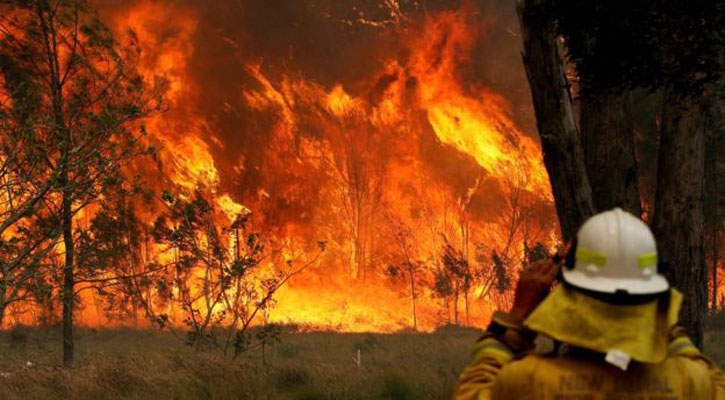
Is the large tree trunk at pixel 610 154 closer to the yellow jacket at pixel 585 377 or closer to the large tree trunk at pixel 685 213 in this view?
the large tree trunk at pixel 685 213

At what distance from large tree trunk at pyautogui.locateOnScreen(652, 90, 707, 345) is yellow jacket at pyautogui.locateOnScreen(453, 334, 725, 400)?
4.39 m

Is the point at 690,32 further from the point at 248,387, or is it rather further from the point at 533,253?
the point at 533,253

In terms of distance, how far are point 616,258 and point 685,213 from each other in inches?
189

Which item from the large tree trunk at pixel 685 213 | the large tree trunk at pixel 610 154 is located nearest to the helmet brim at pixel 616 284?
the large tree trunk at pixel 610 154

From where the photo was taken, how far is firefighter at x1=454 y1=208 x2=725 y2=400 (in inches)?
76.5

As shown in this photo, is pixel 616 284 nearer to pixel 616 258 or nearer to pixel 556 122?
pixel 616 258

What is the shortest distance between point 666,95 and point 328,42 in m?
48.1

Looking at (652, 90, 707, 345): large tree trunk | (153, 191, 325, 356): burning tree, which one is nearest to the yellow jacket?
(652, 90, 707, 345): large tree trunk

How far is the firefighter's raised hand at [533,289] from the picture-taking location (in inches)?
87.0

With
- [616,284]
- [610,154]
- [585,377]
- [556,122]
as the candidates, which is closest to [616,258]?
[616,284]

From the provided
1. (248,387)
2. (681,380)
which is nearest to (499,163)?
(248,387)

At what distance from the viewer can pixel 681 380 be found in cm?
209

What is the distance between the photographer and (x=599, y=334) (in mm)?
1939

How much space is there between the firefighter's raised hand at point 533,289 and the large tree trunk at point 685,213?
457cm
